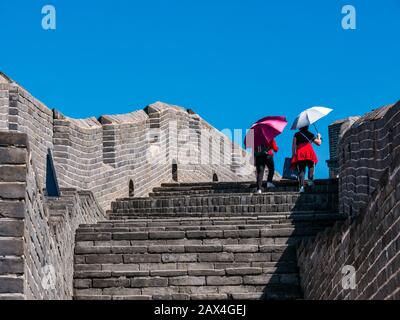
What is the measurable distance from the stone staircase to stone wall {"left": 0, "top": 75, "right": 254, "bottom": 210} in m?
1.34

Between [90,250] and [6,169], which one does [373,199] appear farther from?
[90,250]

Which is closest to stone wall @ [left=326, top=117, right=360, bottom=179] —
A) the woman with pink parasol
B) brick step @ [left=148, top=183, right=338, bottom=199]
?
brick step @ [left=148, top=183, right=338, bottom=199]

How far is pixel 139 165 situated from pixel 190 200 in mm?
4205

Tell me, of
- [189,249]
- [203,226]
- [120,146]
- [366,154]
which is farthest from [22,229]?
[120,146]

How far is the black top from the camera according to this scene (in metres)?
19.1

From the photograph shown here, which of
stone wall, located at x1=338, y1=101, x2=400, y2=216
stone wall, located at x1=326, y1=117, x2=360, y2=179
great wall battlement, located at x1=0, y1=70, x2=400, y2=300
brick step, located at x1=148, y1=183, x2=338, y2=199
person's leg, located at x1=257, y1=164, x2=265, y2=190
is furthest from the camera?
stone wall, located at x1=326, y1=117, x2=360, y2=179

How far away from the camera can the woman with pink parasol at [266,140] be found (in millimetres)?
19828

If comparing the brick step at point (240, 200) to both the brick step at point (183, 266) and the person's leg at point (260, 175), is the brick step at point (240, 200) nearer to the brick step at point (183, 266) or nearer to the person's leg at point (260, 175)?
the person's leg at point (260, 175)

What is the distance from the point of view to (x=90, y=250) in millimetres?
14445

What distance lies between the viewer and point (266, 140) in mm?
20188

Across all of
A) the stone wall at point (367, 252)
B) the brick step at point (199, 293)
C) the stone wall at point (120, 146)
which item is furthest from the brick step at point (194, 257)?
the stone wall at point (367, 252)

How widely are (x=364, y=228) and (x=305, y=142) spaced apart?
9732 millimetres

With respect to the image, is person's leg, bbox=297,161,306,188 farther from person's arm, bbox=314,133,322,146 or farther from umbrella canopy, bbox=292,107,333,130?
umbrella canopy, bbox=292,107,333,130

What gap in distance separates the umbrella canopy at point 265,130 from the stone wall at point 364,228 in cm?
288
